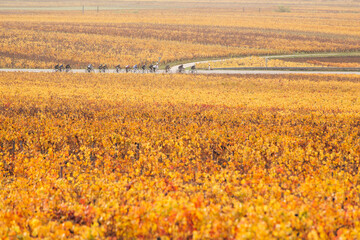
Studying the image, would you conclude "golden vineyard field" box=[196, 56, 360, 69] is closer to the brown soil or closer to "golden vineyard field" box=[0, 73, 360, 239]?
the brown soil

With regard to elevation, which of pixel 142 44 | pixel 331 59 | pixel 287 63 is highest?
pixel 142 44

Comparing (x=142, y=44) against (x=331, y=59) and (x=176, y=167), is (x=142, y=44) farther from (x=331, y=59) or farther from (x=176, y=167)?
(x=176, y=167)

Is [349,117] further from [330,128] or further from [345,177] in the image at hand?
[345,177]

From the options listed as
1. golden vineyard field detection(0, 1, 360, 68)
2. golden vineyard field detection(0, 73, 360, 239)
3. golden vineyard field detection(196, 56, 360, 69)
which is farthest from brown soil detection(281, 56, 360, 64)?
golden vineyard field detection(0, 73, 360, 239)

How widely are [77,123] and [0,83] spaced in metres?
21.1

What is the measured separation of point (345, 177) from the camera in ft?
39.8

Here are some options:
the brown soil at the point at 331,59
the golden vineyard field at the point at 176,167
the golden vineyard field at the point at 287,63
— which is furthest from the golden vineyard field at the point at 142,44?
the golden vineyard field at the point at 176,167

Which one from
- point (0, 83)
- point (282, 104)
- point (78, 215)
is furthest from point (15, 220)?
point (0, 83)

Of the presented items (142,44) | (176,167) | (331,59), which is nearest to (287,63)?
(331,59)

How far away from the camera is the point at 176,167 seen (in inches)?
547

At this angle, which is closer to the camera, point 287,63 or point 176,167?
point 176,167

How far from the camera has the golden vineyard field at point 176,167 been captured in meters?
8.44

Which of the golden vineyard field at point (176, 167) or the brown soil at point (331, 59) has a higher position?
the golden vineyard field at point (176, 167)

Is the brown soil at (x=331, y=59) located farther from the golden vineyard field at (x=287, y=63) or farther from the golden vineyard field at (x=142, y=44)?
the golden vineyard field at (x=142, y=44)
